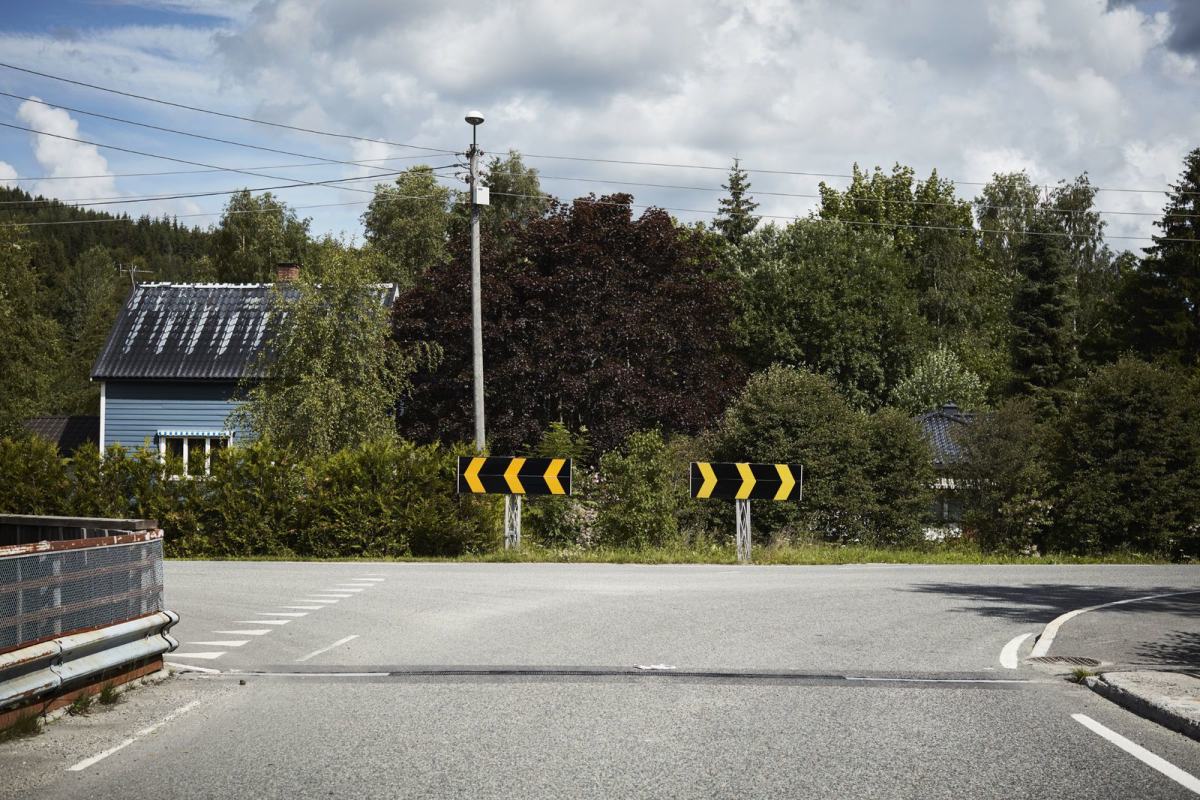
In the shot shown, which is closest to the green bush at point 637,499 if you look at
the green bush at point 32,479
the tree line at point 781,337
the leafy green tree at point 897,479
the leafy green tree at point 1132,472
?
the tree line at point 781,337

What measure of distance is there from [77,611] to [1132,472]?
22.8 metres

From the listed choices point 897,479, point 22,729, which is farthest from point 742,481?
point 22,729

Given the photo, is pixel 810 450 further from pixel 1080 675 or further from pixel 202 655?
pixel 202 655

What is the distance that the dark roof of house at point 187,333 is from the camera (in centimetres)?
3806

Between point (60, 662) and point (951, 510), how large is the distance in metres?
22.8

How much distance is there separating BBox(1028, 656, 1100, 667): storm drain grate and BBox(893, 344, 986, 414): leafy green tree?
4566cm

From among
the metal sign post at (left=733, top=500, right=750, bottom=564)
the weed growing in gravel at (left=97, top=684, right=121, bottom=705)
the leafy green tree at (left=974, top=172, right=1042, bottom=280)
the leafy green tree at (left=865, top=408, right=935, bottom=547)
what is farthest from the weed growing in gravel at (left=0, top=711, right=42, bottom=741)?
the leafy green tree at (left=974, top=172, right=1042, bottom=280)

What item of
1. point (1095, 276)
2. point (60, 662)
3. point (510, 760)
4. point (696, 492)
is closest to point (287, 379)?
point (696, 492)

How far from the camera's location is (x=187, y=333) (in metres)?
39.3

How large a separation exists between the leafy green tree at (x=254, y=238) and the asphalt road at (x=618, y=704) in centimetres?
5485

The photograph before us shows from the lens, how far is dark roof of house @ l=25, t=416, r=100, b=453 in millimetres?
45759

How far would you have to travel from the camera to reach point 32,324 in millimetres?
44562

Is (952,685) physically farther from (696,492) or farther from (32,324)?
(32,324)

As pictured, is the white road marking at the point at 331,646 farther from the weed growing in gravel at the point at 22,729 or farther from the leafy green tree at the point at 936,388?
the leafy green tree at the point at 936,388
